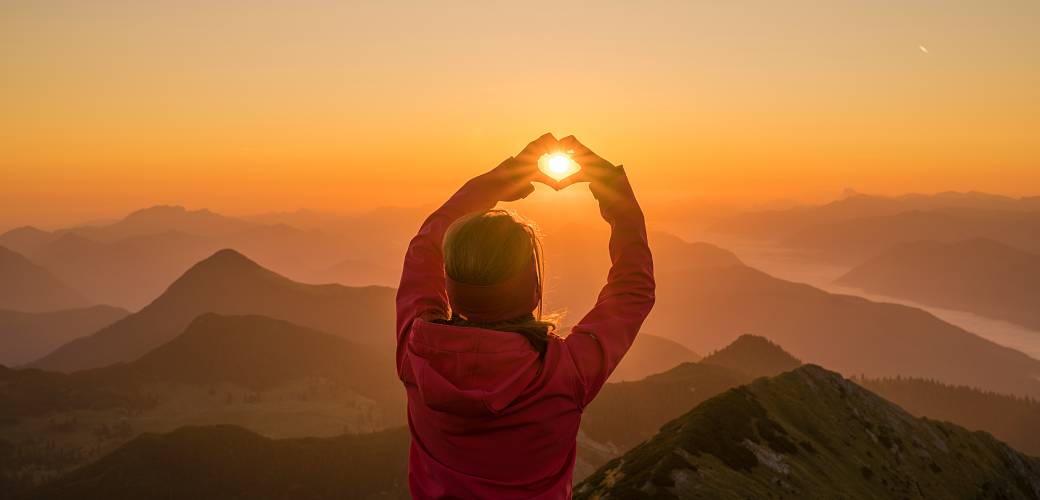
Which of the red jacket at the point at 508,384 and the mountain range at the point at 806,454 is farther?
the mountain range at the point at 806,454

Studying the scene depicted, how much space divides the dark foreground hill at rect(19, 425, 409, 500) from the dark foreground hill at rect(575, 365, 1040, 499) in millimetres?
107198

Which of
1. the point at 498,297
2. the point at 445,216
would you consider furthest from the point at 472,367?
the point at 445,216

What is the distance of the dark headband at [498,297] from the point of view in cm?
331

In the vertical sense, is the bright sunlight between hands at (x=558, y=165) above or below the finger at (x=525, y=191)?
above

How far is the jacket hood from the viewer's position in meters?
3.16

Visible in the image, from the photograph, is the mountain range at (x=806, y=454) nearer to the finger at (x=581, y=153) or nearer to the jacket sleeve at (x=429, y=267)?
the jacket sleeve at (x=429, y=267)

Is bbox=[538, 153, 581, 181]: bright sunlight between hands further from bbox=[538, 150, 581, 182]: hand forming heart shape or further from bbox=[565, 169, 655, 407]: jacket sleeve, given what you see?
bbox=[565, 169, 655, 407]: jacket sleeve

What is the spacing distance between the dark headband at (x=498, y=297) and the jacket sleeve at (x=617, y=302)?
0.37m

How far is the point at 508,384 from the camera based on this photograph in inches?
124

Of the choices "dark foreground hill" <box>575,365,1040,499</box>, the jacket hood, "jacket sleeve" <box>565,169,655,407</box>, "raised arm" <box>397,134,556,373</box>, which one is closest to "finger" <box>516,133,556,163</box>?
"raised arm" <box>397,134,556,373</box>

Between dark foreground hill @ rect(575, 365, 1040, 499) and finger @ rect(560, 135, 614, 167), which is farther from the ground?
finger @ rect(560, 135, 614, 167)

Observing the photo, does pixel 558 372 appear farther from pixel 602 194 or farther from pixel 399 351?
pixel 602 194

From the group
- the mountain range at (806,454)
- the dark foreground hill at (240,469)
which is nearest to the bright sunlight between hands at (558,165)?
the mountain range at (806,454)

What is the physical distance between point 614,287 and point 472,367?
1.16 metres
